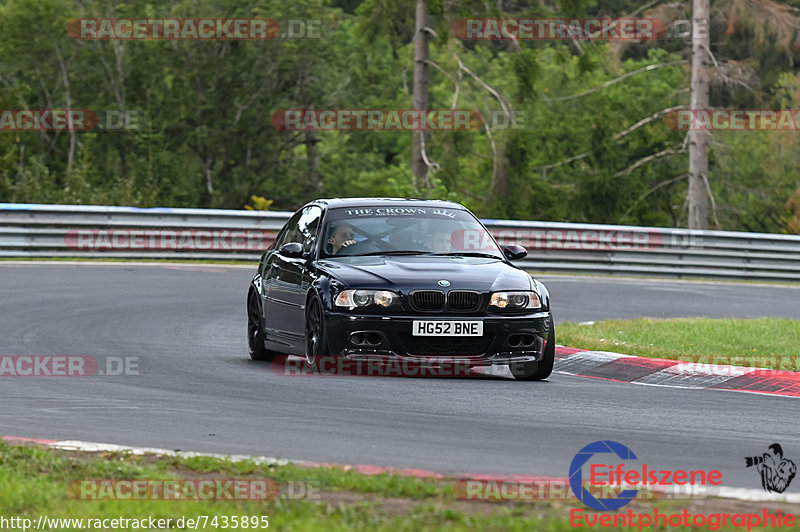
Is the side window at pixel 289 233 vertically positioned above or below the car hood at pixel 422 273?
above

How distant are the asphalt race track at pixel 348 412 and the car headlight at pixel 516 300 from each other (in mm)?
633

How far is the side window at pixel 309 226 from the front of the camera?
12.9m

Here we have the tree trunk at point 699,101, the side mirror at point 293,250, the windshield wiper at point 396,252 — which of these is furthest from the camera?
the tree trunk at point 699,101

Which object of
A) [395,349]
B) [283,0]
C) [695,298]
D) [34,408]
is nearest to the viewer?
[34,408]

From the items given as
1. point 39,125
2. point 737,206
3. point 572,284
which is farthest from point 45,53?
point 572,284

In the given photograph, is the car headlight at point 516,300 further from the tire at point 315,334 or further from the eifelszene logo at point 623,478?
the eifelszene logo at point 623,478

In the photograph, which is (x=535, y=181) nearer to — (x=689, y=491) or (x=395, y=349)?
(x=395, y=349)

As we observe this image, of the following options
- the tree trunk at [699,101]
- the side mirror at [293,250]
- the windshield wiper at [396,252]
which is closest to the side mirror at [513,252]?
the windshield wiper at [396,252]

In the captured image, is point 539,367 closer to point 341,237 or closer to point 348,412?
point 341,237

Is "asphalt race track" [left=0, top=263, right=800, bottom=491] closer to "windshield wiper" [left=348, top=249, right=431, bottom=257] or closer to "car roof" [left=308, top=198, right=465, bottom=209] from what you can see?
"windshield wiper" [left=348, top=249, right=431, bottom=257]

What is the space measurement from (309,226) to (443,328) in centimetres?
239

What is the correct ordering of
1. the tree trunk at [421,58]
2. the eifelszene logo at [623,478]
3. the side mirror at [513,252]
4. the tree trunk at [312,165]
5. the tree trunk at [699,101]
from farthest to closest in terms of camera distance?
the tree trunk at [312,165] → the tree trunk at [421,58] → the tree trunk at [699,101] → the side mirror at [513,252] → the eifelszene logo at [623,478]

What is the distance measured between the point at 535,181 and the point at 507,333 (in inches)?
1586

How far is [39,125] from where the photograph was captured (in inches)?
1934
